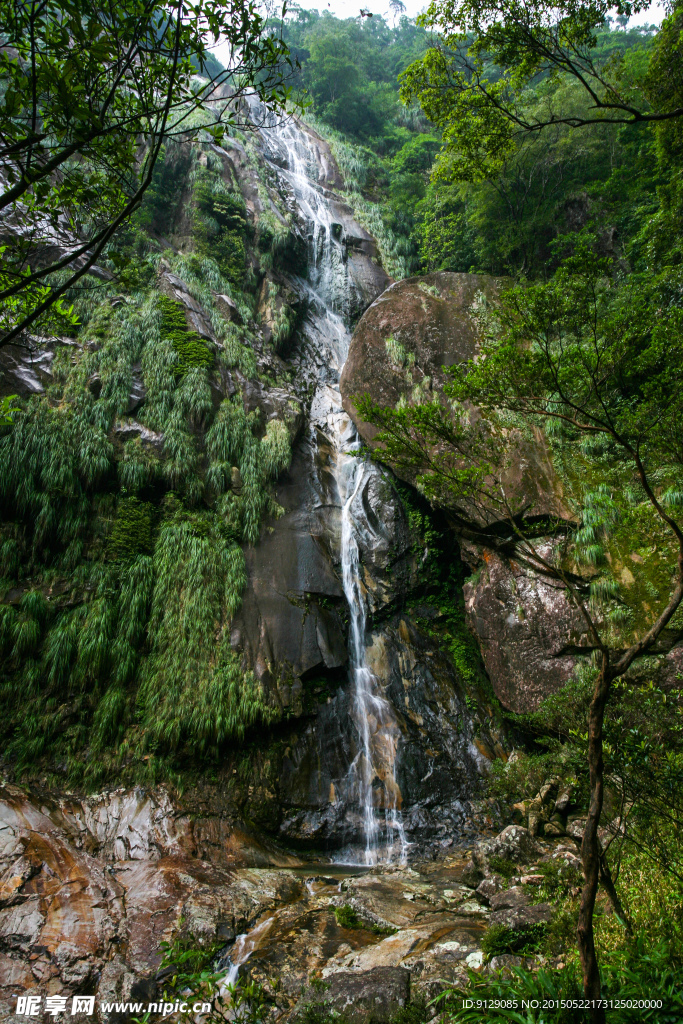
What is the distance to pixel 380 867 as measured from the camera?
7195 millimetres

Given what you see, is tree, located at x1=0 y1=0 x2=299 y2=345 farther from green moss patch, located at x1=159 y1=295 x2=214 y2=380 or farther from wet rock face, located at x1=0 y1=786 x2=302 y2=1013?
green moss patch, located at x1=159 y1=295 x2=214 y2=380

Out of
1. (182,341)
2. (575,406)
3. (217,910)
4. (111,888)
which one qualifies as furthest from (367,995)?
(182,341)

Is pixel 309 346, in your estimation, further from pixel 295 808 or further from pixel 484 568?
pixel 295 808

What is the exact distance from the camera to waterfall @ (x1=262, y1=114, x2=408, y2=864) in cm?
802

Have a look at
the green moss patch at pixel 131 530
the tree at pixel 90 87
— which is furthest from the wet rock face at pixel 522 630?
the tree at pixel 90 87

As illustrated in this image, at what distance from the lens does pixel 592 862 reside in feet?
8.80

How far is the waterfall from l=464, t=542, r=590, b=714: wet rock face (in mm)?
2176

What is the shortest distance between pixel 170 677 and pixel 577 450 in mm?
8331

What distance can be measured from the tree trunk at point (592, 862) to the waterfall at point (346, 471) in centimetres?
355

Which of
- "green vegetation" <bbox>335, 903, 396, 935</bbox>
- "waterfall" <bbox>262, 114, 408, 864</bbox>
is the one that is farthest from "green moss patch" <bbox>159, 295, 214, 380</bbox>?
"green vegetation" <bbox>335, 903, 396, 935</bbox>

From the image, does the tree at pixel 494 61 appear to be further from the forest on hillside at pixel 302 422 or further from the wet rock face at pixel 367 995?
the wet rock face at pixel 367 995

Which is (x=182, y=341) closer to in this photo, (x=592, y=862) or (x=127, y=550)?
(x=127, y=550)

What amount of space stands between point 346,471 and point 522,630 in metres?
5.76

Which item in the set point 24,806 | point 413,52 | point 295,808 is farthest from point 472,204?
point 413,52
